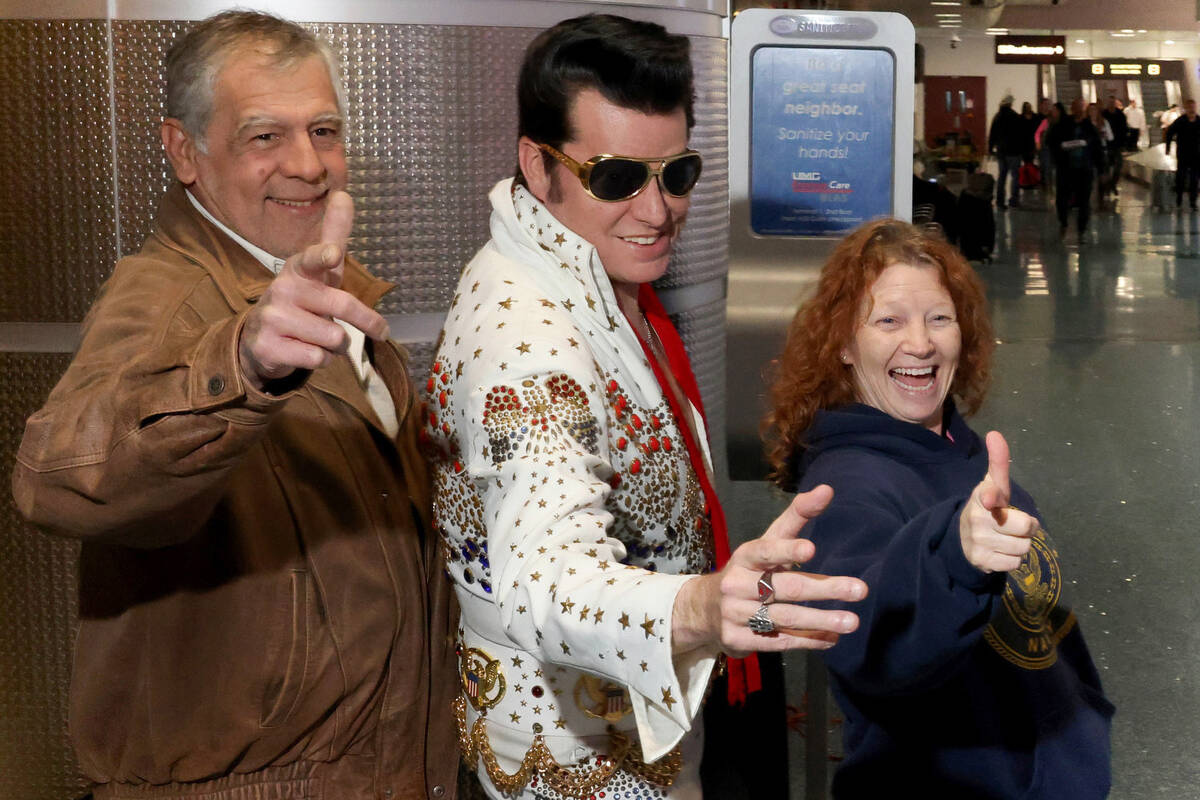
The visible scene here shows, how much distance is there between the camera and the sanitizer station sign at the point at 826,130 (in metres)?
5.06

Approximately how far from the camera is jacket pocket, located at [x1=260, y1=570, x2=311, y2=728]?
5.76 ft

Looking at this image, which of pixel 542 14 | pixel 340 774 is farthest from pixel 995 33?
pixel 340 774

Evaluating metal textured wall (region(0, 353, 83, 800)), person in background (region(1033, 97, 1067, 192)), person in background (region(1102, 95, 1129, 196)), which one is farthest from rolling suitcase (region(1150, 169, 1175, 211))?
metal textured wall (region(0, 353, 83, 800))

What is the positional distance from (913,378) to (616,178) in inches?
27.8

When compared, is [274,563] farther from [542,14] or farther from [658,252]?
[542,14]

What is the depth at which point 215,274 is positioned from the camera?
179 cm

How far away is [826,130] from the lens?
5.12 meters

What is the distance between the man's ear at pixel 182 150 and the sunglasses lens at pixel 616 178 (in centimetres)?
61

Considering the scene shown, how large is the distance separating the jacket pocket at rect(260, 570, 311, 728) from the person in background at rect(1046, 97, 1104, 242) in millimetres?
17227

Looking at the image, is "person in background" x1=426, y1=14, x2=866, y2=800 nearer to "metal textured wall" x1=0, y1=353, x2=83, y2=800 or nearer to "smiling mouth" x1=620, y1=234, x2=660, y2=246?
"smiling mouth" x1=620, y1=234, x2=660, y2=246

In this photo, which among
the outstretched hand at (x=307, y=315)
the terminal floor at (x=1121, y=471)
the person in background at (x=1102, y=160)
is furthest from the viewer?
the person in background at (x=1102, y=160)

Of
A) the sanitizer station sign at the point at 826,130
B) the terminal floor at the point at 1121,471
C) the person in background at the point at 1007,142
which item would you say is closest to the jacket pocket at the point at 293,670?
the terminal floor at the point at 1121,471

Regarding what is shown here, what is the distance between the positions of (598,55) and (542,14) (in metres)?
1.56

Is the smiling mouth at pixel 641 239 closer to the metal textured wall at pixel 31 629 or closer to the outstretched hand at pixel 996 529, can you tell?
the outstretched hand at pixel 996 529
